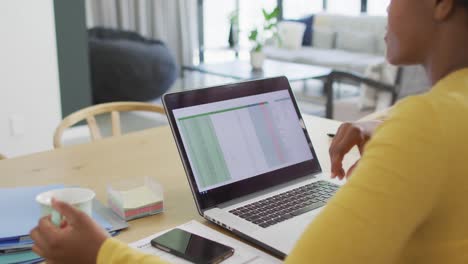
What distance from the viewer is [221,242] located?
105 centimetres

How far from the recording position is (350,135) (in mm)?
1219

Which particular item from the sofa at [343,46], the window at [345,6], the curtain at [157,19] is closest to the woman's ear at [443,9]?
the sofa at [343,46]

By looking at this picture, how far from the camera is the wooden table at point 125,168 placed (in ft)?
3.91

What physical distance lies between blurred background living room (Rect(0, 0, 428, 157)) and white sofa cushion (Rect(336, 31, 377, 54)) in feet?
0.04

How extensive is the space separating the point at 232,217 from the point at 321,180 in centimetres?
32

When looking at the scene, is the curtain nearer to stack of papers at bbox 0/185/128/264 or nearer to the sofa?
the sofa

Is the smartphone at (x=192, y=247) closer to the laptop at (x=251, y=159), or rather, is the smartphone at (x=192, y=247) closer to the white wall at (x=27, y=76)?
the laptop at (x=251, y=159)

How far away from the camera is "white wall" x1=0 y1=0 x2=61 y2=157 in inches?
138

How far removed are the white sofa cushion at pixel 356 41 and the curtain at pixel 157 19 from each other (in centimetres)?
191

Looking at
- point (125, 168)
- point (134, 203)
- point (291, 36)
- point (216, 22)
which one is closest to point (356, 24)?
point (291, 36)

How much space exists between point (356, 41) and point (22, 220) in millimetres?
5985

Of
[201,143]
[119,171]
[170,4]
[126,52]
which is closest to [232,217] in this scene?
[201,143]

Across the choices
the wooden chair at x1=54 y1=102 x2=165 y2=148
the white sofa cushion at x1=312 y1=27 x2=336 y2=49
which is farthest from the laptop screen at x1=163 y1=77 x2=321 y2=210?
the white sofa cushion at x1=312 y1=27 x2=336 y2=49

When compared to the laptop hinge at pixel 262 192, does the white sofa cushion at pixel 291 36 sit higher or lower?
higher
